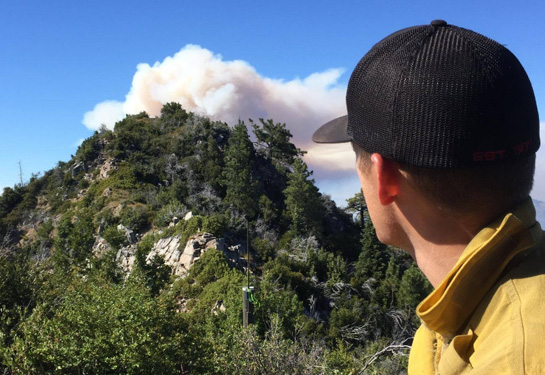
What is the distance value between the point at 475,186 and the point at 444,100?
224 millimetres

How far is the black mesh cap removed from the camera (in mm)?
1123

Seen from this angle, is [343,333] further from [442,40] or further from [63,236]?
[442,40]

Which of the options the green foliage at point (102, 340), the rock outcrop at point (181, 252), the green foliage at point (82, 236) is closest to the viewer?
the green foliage at point (102, 340)

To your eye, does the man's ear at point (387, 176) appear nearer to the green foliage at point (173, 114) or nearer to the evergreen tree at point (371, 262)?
the evergreen tree at point (371, 262)

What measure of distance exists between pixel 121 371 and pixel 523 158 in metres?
7.71

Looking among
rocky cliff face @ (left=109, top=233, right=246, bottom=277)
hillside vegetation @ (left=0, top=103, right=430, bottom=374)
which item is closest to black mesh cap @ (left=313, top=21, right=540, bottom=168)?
hillside vegetation @ (left=0, top=103, right=430, bottom=374)

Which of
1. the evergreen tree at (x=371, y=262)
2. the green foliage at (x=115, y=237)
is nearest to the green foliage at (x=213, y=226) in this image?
the green foliage at (x=115, y=237)

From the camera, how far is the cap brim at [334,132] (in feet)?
4.69

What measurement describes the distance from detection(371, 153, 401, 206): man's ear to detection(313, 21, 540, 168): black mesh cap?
26 millimetres

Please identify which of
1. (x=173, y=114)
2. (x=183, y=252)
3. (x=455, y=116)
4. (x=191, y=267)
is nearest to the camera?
(x=455, y=116)

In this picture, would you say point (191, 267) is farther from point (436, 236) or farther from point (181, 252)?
point (436, 236)

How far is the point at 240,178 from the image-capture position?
33.7 metres

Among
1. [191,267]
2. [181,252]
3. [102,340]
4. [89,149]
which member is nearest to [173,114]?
[89,149]

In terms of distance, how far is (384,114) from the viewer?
1.22 m
